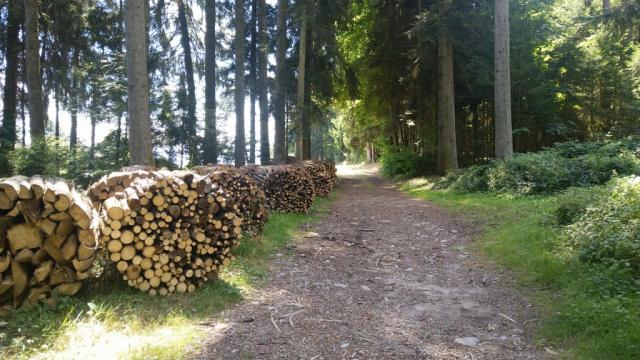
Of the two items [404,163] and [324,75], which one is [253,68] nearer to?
[324,75]

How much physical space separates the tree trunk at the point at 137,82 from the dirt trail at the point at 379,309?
4.26 meters

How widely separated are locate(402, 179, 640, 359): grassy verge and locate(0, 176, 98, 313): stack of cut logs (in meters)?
4.61

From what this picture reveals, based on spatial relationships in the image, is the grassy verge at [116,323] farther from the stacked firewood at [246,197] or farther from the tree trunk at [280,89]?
the tree trunk at [280,89]

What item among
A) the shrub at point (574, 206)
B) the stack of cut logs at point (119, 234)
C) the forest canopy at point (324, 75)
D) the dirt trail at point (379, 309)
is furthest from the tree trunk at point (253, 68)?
the shrub at point (574, 206)

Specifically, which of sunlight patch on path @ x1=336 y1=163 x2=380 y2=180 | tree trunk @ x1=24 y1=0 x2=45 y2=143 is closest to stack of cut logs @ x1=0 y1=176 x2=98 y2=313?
tree trunk @ x1=24 y1=0 x2=45 y2=143

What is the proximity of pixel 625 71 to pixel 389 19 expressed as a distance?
36.5 feet

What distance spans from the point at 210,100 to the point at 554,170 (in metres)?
12.9

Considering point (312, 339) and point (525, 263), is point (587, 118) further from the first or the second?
point (312, 339)

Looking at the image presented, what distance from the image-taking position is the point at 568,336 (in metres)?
3.69

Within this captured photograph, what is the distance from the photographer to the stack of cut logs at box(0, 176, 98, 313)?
3.92 m

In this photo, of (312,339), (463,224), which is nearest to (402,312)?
(312,339)

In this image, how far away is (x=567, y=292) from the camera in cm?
447

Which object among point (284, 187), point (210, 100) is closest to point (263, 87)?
point (210, 100)

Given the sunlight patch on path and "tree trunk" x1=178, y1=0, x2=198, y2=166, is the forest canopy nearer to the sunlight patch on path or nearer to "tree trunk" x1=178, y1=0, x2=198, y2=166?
"tree trunk" x1=178, y1=0, x2=198, y2=166
